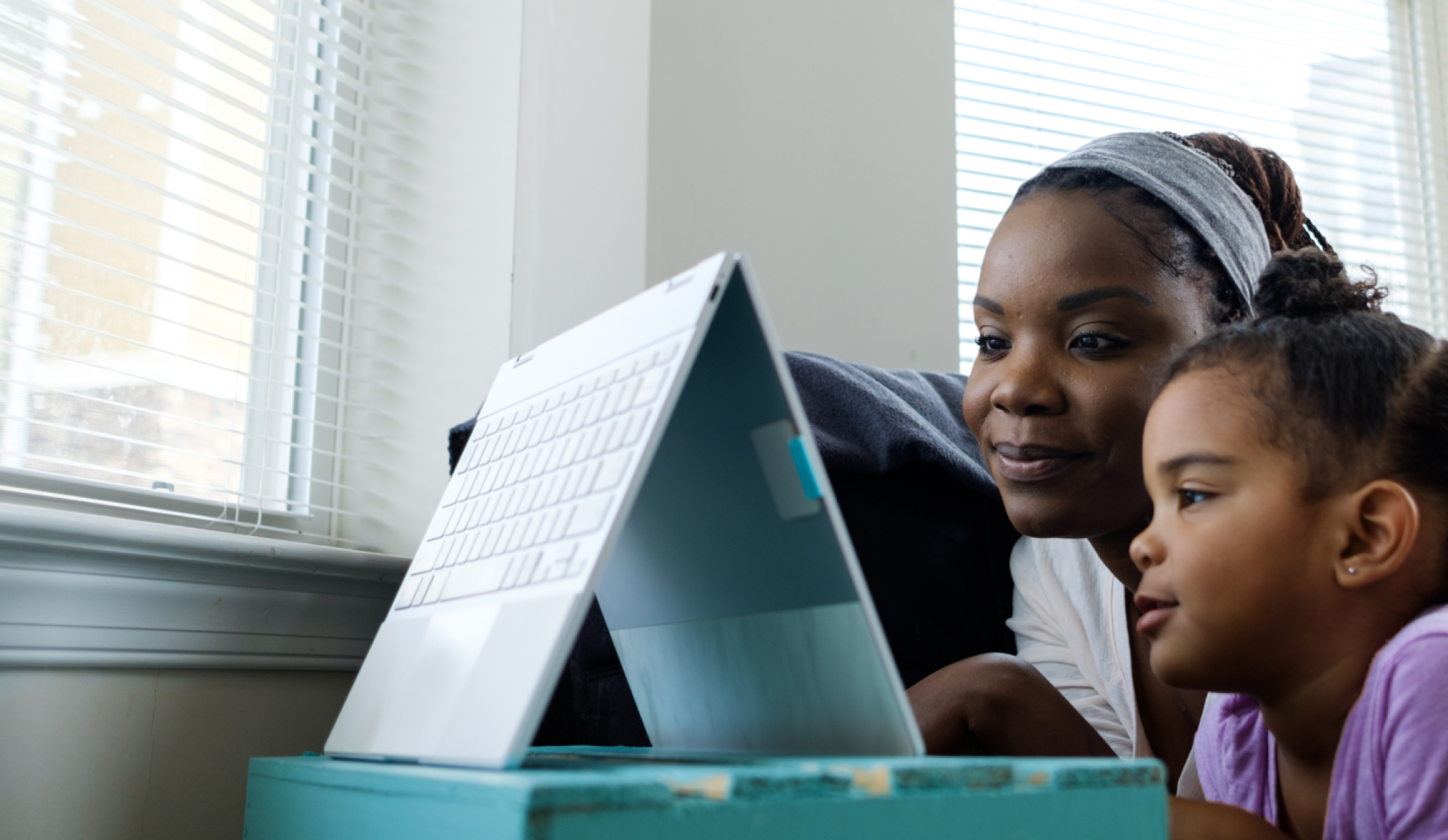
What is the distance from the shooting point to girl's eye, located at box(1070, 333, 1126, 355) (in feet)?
3.08

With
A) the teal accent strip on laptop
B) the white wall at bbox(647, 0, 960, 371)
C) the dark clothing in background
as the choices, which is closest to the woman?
the dark clothing in background

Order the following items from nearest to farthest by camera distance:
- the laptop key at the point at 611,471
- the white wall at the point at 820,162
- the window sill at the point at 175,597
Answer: the laptop key at the point at 611,471, the window sill at the point at 175,597, the white wall at the point at 820,162

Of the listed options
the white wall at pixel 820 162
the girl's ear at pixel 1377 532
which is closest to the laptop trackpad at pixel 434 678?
the girl's ear at pixel 1377 532

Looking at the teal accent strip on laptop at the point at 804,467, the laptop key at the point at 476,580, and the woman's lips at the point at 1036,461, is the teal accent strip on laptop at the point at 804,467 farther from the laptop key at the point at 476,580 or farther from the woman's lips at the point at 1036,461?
the woman's lips at the point at 1036,461

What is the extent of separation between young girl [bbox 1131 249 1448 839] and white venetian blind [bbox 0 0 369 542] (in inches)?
35.6

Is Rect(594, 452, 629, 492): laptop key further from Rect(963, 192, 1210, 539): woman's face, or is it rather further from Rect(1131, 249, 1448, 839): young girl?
Rect(963, 192, 1210, 539): woman's face

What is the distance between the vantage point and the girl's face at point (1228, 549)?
67cm

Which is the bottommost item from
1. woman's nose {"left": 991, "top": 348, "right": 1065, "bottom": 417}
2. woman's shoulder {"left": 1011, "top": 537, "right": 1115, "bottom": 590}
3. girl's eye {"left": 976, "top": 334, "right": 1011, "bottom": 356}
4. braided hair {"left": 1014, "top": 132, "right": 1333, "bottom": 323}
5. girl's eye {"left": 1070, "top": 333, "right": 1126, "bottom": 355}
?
woman's shoulder {"left": 1011, "top": 537, "right": 1115, "bottom": 590}

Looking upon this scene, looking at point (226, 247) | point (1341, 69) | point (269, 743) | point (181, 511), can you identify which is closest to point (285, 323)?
point (226, 247)

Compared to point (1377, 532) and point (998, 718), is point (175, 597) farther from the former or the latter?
point (1377, 532)

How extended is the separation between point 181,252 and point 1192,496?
1.04m

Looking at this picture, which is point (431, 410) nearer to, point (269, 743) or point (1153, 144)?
point (269, 743)

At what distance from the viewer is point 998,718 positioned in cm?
85

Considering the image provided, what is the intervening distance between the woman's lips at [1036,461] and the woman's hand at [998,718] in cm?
18
